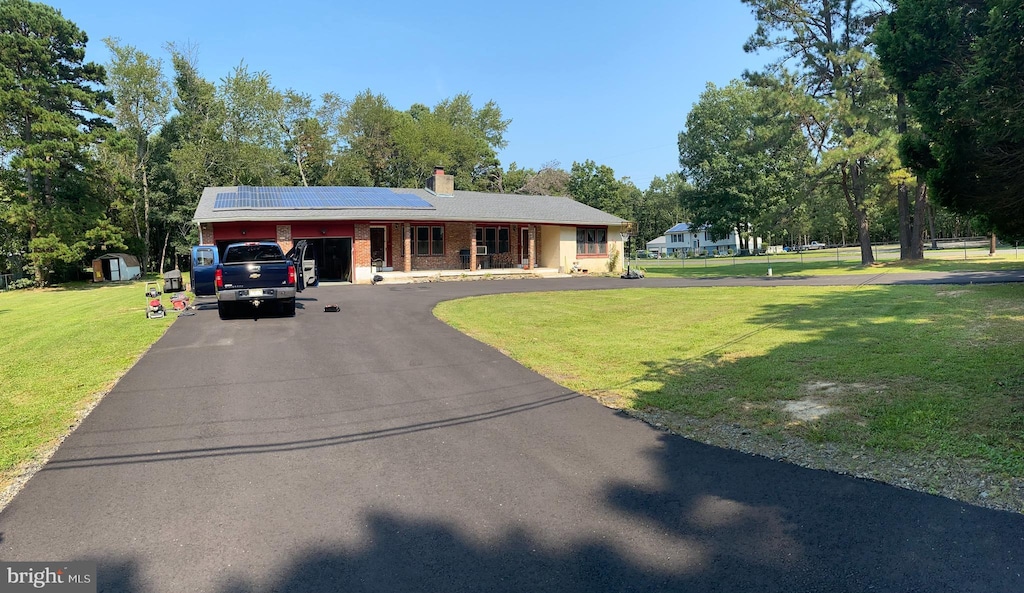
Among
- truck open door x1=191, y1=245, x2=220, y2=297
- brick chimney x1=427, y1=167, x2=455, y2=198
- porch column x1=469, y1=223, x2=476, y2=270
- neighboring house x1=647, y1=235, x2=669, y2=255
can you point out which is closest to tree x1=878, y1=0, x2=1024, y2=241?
truck open door x1=191, y1=245, x2=220, y2=297

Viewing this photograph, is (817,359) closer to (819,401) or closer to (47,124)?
(819,401)

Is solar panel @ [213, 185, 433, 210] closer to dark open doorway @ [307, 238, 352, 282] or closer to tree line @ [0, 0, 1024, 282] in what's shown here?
dark open doorway @ [307, 238, 352, 282]

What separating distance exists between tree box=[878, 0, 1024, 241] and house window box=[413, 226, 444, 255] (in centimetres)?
2193

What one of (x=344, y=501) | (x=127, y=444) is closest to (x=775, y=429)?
(x=344, y=501)

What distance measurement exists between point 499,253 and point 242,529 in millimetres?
27263

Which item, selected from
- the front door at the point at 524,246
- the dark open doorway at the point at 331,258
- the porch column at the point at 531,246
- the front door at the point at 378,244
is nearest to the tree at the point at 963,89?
the porch column at the point at 531,246

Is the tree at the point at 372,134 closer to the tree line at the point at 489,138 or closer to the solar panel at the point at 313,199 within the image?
the tree line at the point at 489,138

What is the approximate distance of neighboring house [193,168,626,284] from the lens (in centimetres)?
2412

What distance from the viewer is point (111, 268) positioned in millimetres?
35344

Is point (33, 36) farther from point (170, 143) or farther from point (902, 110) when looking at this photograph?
point (902, 110)

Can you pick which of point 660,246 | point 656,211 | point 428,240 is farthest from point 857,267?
point 656,211

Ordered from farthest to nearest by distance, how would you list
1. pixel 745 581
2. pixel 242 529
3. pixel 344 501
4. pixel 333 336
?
pixel 333 336 → pixel 344 501 → pixel 242 529 → pixel 745 581

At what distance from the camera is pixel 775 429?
5.25m

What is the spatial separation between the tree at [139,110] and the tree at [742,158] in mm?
43331
